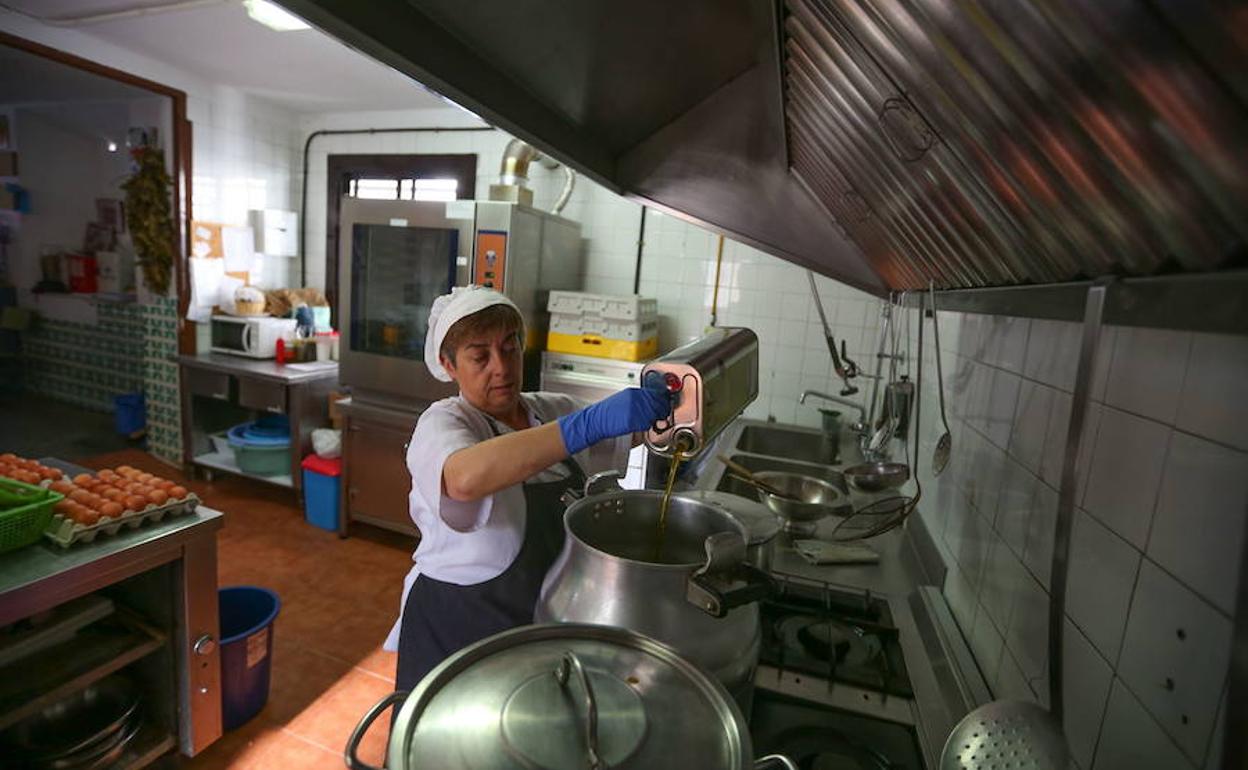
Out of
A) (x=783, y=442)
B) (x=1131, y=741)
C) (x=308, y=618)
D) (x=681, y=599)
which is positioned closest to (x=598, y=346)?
(x=783, y=442)

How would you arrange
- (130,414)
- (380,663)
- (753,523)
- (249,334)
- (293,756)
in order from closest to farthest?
(753,523)
(293,756)
(380,663)
(249,334)
(130,414)

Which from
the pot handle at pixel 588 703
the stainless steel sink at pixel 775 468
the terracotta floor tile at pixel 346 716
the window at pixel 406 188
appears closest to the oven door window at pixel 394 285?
the window at pixel 406 188

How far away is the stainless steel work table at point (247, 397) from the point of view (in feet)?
10.8

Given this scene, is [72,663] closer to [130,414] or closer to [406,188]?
[406,188]

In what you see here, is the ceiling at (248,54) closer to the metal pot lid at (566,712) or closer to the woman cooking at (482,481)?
the woman cooking at (482,481)

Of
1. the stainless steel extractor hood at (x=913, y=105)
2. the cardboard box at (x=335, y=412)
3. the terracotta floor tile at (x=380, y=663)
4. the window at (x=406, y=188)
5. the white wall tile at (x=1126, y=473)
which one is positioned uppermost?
the window at (x=406, y=188)

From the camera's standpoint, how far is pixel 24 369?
17.6 feet

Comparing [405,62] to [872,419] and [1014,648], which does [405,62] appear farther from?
[872,419]

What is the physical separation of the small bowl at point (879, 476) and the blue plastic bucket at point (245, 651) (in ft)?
6.02

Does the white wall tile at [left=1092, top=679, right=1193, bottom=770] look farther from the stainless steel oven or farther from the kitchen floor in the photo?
the stainless steel oven

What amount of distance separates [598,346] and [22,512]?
6.90ft

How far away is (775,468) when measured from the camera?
6.77ft

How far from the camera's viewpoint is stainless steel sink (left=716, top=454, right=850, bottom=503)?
1.81 metres

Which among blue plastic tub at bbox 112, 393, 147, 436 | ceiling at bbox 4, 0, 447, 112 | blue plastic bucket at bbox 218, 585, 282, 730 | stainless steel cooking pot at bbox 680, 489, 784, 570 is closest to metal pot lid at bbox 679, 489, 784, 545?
stainless steel cooking pot at bbox 680, 489, 784, 570
